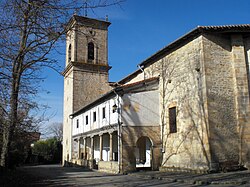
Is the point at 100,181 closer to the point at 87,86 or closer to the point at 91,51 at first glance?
the point at 87,86

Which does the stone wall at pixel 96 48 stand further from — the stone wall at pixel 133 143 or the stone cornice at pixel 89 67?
the stone wall at pixel 133 143

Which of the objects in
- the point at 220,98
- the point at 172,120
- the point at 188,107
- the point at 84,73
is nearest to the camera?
the point at 220,98

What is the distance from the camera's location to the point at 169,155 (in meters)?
17.6

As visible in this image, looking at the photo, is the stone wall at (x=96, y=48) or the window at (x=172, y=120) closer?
the window at (x=172, y=120)

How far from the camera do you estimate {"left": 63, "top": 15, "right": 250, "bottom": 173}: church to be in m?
14.7

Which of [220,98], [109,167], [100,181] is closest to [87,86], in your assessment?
[109,167]

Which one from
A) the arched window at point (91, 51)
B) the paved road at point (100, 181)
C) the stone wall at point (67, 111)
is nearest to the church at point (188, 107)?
the paved road at point (100, 181)

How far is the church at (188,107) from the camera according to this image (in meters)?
14.7

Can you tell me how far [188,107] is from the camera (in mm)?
16219

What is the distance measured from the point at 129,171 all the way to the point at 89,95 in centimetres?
A: 1524

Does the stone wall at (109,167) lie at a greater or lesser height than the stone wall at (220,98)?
lesser

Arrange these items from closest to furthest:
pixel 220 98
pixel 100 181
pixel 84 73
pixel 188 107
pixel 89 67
→ pixel 100 181, pixel 220 98, pixel 188 107, pixel 84 73, pixel 89 67

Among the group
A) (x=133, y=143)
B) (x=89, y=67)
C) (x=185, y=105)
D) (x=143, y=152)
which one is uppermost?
(x=89, y=67)

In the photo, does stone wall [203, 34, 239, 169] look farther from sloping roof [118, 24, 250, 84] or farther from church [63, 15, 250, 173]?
sloping roof [118, 24, 250, 84]
